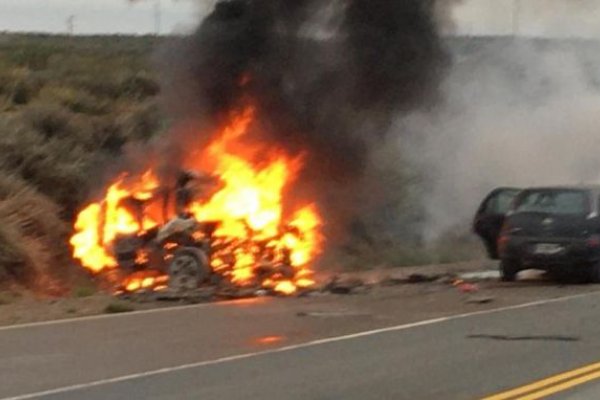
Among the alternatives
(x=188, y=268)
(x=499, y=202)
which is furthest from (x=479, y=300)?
(x=499, y=202)

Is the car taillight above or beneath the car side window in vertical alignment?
beneath

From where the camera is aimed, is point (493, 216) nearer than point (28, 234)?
Yes

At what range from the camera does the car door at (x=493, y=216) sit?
23750mm

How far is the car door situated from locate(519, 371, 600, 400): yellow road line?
12.3 meters

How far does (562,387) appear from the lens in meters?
10.7

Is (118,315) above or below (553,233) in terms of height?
below

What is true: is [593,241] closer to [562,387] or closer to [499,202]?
[499,202]

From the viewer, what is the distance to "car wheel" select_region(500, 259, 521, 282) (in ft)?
70.2

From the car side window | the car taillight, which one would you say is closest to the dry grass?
the car side window

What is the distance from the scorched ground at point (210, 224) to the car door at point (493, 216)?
3160 millimetres

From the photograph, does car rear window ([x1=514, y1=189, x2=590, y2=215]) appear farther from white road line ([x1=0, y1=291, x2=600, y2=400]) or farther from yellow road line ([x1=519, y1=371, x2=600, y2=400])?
yellow road line ([x1=519, y1=371, x2=600, y2=400])

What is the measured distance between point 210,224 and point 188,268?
143 centimetres

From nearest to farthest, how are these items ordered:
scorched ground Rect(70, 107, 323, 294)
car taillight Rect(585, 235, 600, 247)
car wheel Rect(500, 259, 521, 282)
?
car taillight Rect(585, 235, 600, 247) → scorched ground Rect(70, 107, 323, 294) → car wheel Rect(500, 259, 521, 282)

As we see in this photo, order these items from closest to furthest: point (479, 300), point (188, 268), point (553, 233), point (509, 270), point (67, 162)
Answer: point (479, 300), point (188, 268), point (553, 233), point (509, 270), point (67, 162)
